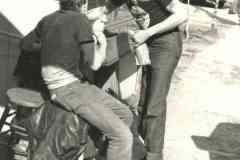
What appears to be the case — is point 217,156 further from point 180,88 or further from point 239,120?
point 180,88

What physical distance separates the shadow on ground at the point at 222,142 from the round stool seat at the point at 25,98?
2051mm

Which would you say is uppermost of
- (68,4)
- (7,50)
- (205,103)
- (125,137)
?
(68,4)

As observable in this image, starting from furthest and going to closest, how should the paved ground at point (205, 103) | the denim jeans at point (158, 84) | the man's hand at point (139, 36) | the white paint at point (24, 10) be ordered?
the paved ground at point (205, 103) < the white paint at point (24, 10) < the denim jeans at point (158, 84) < the man's hand at point (139, 36)

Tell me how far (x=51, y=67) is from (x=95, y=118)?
1.68ft

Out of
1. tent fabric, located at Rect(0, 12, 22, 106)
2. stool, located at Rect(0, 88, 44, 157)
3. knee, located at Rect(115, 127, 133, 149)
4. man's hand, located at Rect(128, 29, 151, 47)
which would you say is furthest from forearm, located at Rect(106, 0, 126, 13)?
tent fabric, located at Rect(0, 12, 22, 106)

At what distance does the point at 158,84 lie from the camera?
465 centimetres

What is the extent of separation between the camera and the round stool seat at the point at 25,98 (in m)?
4.00

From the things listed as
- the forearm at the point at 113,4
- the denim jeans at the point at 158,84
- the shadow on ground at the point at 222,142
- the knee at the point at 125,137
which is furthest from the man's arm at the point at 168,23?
the shadow on ground at the point at 222,142

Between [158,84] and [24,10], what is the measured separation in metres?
1.74

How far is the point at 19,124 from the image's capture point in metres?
4.15

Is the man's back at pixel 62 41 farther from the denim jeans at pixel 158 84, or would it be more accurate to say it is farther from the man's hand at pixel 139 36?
the denim jeans at pixel 158 84

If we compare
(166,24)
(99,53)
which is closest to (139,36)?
(166,24)

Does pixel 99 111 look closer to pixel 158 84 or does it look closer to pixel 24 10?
pixel 158 84

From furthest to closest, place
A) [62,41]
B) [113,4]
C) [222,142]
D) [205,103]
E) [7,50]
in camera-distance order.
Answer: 1. [205,103]
2. [222,142]
3. [7,50]
4. [113,4]
5. [62,41]
